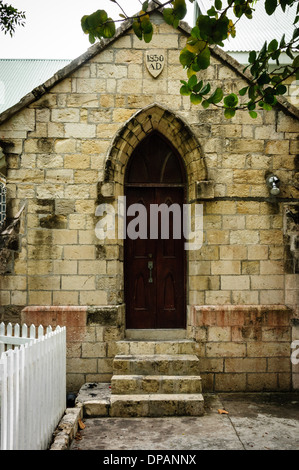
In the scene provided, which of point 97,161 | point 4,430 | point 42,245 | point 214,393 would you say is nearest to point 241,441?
point 214,393

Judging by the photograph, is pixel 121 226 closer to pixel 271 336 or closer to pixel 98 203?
pixel 98 203

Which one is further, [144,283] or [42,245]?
[144,283]

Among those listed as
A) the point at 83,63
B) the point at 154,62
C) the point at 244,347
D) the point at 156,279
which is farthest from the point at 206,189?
the point at 83,63

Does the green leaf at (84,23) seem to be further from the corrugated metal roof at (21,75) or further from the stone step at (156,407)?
the corrugated metal roof at (21,75)

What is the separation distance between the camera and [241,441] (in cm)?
423

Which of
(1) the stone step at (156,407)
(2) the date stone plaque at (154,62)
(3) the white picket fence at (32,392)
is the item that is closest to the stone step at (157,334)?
(1) the stone step at (156,407)

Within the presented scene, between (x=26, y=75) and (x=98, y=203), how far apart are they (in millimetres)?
11365

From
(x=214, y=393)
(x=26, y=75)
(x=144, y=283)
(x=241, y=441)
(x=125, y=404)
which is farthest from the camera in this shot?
(x=26, y=75)

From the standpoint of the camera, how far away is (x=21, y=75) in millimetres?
14914

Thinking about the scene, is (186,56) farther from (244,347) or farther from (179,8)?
(244,347)

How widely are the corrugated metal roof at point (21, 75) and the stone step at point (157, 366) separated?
37.3ft

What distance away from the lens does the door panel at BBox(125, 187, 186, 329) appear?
632cm

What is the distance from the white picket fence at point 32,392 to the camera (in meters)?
2.89

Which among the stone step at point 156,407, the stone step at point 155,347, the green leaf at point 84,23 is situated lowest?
the stone step at point 156,407
